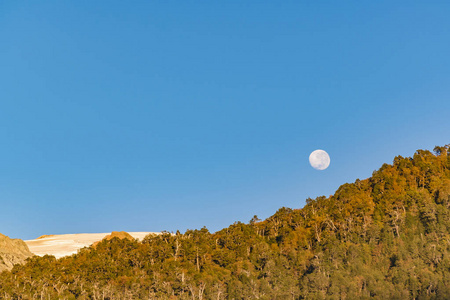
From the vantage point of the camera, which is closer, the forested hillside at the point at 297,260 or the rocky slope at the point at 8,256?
the forested hillside at the point at 297,260

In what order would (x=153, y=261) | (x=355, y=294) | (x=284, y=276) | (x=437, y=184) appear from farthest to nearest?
(x=437, y=184), (x=153, y=261), (x=284, y=276), (x=355, y=294)

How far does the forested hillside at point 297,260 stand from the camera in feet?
449

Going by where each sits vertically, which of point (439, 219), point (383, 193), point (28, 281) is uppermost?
point (383, 193)

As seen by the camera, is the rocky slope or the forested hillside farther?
the rocky slope

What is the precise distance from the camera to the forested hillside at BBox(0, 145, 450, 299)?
137000 millimetres

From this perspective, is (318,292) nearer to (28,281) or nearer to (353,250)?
(353,250)

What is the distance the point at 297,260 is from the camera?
162 m

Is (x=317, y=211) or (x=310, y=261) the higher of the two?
(x=317, y=211)

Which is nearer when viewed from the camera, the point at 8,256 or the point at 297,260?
the point at 297,260

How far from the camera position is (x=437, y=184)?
18938 centimetres

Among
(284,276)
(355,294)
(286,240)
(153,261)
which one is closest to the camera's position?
(355,294)

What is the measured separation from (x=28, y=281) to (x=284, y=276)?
3604 inches

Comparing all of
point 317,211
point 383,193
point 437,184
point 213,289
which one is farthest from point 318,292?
point 437,184

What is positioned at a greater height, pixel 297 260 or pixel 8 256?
pixel 8 256
